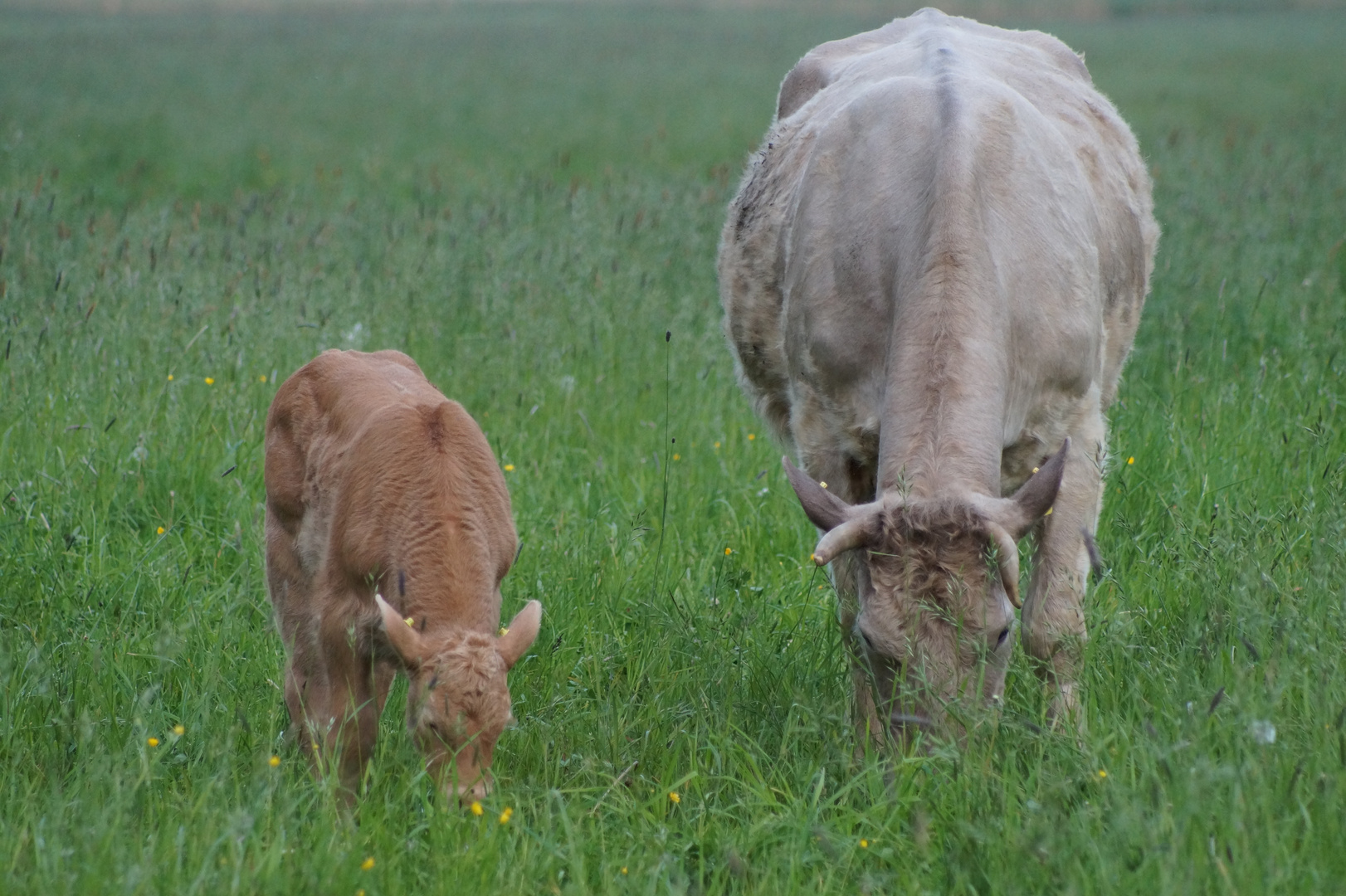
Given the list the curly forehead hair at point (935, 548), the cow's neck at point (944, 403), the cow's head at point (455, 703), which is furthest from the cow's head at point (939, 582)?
the cow's head at point (455, 703)

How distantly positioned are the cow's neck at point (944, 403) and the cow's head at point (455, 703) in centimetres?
116

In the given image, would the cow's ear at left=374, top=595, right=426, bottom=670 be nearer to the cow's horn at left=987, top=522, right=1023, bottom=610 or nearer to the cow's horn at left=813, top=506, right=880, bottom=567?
the cow's horn at left=813, top=506, right=880, bottom=567

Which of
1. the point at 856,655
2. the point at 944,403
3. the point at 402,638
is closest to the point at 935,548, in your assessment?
the point at 944,403

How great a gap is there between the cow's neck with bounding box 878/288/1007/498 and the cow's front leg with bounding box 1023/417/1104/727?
67cm

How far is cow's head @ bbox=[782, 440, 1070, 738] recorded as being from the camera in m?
3.20

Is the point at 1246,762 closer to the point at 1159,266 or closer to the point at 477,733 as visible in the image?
the point at 477,733

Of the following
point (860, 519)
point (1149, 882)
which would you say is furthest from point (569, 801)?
A: point (1149, 882)

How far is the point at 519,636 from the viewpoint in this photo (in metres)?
3.28

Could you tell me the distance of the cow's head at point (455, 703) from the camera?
304 cm

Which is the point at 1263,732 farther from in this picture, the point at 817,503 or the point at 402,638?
the point at 402,638

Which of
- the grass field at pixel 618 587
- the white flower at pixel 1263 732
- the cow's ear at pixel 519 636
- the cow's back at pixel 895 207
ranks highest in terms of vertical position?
the cow's back at pixel 895 207

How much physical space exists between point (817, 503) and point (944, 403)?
489mm

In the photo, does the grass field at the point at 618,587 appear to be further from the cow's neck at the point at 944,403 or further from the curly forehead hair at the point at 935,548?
the cow's neck at the point at 944,403

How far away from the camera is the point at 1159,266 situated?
8.84 metres
